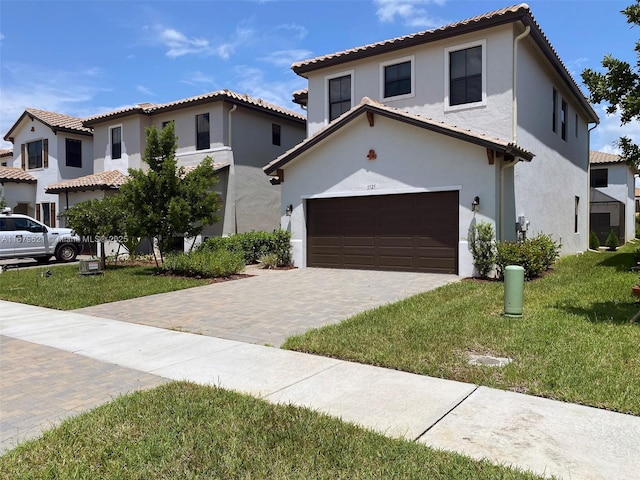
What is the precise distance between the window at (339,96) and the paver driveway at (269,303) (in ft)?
21.7

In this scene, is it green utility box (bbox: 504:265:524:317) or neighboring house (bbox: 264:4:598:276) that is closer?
green utility box (bbox: 504:265:524:317)

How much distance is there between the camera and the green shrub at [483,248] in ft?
41.6

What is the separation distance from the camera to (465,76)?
1479 centimetres

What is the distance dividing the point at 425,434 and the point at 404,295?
6.73m

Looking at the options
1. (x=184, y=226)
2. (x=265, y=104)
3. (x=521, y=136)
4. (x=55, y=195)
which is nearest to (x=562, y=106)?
(x=521, y=136)

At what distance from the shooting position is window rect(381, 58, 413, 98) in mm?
15859

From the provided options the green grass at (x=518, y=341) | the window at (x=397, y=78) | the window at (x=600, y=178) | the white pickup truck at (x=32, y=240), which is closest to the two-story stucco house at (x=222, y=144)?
the white pickup truck at (x=32, y=240)

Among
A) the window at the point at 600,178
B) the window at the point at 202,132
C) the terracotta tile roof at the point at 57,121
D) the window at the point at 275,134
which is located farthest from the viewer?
the window at the point at 600,178

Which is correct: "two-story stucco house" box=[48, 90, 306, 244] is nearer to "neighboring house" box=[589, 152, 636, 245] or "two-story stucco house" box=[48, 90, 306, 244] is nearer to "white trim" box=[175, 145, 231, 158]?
"white trim" box=[175, 145, 231, 158]

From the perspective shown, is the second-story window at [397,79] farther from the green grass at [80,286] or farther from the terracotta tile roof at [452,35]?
the green grass at [80,286]

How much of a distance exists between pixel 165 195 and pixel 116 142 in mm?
11443

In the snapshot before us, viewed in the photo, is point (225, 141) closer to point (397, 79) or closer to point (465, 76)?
point (397, 79)

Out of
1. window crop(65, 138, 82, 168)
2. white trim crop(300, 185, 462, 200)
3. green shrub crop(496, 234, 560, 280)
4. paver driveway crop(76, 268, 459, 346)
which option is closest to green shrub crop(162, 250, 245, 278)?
paver driveway crop(76, 268, 459, 346)

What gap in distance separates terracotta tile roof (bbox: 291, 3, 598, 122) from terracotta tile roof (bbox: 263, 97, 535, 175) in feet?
8.48
